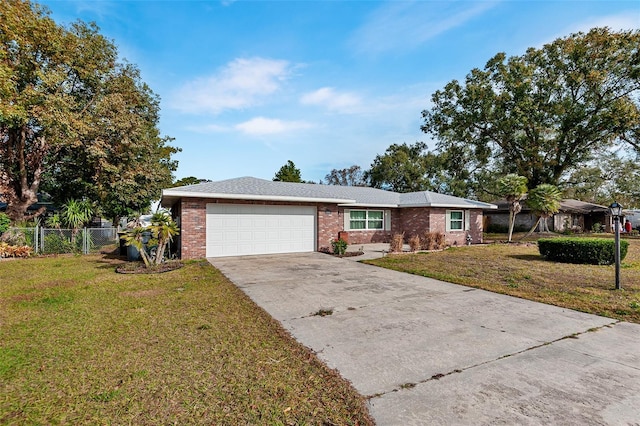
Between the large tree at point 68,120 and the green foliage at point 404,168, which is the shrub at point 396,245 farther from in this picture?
the green foliage at point 404,168

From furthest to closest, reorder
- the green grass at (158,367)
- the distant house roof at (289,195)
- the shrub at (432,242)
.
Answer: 1. the shrub at (432,242)
2. the distant house roof at (289,195)
3. the green grass at (158,367)

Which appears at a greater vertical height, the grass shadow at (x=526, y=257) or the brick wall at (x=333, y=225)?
the brick wall at (x=333, y=225)

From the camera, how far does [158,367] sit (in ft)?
10.8

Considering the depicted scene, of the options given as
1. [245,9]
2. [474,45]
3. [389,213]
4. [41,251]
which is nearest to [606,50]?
[474,45]

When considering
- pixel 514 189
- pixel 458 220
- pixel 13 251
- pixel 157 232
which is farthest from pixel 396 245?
pixel 13 251

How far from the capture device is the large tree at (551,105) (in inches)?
805

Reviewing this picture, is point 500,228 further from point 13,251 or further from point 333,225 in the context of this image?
point 13,251

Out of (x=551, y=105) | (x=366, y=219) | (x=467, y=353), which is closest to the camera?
(x=467, y=353)

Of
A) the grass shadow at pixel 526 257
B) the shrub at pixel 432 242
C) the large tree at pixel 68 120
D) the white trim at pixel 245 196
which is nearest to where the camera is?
the white trim at pixel 245 196

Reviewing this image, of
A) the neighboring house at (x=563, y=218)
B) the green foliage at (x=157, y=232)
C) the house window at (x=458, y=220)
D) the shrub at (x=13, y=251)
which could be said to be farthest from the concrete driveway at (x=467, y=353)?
the neighboring house at (x=563, y=218)

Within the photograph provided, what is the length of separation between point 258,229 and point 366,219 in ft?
24.6

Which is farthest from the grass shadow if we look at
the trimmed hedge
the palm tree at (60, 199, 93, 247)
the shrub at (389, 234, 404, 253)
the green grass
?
the palm tree at (60, 199, 93, 247)

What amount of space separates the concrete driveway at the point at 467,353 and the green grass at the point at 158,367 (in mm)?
421

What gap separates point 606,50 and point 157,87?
103ft
